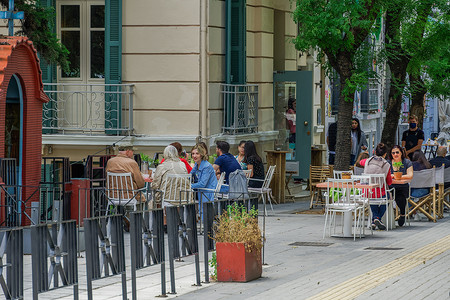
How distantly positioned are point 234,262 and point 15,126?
541 centimetres

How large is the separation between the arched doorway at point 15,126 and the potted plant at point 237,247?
491 centimetres

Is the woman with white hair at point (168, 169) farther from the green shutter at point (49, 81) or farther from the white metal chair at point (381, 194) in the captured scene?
the green shutter at point (49, 81)

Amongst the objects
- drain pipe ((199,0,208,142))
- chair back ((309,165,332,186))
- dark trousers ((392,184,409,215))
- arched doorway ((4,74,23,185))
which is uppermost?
drain pipe ((199,0,208,142))

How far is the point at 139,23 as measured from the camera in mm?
21594

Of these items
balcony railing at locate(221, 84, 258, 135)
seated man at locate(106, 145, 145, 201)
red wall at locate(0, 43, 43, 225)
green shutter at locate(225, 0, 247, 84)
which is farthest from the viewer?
green shutter at locate(225, 0, 247, 84)

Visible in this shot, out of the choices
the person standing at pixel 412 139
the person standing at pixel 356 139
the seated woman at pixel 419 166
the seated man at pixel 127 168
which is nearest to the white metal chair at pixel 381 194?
the seated woman at pixel 419 166

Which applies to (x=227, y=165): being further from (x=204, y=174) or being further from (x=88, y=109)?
(x=88, y=109)

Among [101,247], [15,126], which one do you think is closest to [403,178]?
[15,126]

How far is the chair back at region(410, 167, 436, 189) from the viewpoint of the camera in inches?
793

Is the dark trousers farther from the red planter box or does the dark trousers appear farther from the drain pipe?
the red planter box

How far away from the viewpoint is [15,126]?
16.0m

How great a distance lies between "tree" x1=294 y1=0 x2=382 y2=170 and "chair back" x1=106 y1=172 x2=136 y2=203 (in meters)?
5.79

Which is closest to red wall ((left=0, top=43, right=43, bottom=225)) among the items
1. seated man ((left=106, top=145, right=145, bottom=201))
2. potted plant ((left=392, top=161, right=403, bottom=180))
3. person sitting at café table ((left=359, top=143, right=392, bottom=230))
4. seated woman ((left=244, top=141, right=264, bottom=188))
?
seated man ((left=106, top=145, right=145, bottom=201))

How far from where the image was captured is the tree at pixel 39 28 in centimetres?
1723
